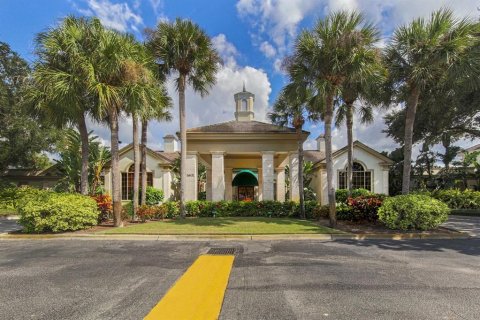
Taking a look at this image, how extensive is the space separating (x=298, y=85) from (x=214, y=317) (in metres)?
10.4

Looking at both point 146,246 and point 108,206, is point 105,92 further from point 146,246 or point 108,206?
point 146,246

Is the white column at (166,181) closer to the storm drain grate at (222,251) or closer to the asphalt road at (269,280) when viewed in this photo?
the asphalt road at (269,280)

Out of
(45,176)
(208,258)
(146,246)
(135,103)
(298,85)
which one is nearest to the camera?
(208,258)

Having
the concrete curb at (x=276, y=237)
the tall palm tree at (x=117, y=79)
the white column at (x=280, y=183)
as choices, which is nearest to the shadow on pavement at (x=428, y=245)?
the concrete curb at (x=276, y=237)

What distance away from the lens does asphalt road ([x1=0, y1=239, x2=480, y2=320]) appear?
4.41 metres

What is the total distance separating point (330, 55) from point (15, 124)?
79.3ft

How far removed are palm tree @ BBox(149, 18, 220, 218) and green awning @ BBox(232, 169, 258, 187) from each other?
1148cm

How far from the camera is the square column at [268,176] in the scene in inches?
707

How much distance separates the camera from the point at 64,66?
39.9 feet

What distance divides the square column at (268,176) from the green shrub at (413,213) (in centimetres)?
736

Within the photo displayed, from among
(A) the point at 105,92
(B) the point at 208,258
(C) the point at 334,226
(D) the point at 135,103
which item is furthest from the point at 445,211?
(A) the point at 105,92

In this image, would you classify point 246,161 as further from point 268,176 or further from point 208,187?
point 268,176

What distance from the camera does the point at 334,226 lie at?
12102mm

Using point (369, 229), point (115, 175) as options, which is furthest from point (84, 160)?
point (369, 229)
